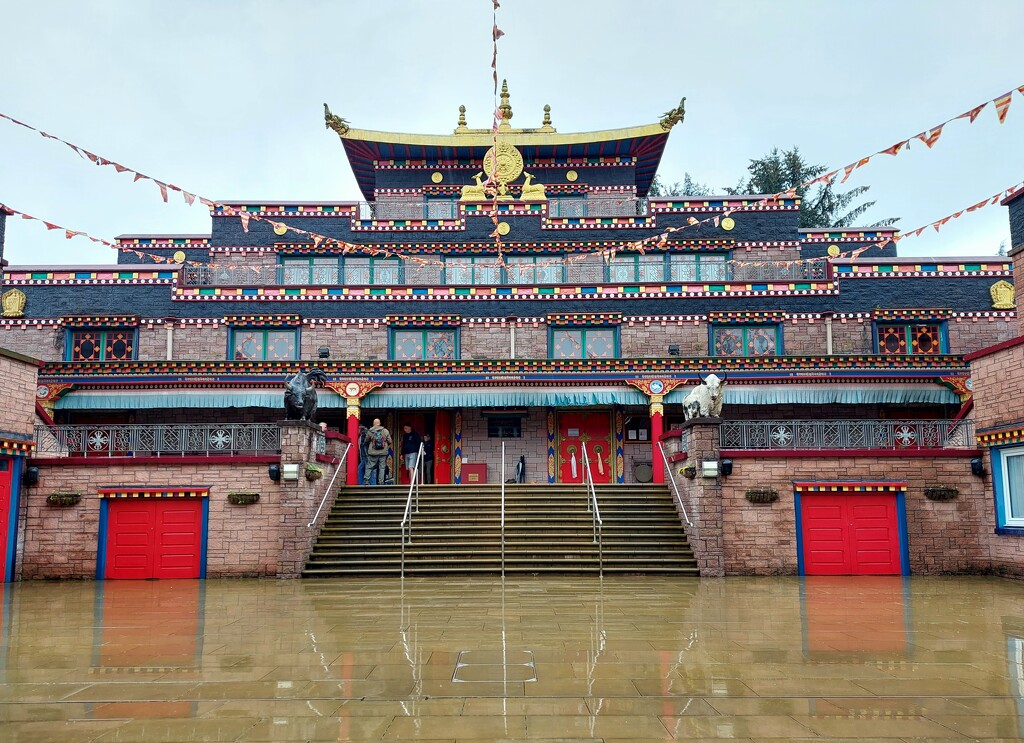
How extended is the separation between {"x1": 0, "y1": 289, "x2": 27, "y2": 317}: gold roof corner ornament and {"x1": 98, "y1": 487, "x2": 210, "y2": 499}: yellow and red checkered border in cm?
1280

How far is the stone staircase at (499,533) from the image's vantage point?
50.3ft

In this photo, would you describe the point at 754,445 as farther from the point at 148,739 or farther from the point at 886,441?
the point at 148,739

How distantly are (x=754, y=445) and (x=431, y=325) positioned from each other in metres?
12.4

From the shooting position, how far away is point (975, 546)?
15.5 metres

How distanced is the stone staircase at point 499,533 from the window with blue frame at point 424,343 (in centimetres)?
732

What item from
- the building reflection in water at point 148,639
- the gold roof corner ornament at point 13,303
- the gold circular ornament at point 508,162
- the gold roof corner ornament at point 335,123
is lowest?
the building reflection in water at point 148,639

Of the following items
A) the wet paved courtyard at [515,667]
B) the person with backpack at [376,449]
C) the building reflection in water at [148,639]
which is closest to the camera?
the wet paved courtyard at [515,667]

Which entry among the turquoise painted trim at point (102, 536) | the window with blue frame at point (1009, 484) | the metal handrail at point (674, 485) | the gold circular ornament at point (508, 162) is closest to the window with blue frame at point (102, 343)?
the turquoise painted trim at point (102, 536)

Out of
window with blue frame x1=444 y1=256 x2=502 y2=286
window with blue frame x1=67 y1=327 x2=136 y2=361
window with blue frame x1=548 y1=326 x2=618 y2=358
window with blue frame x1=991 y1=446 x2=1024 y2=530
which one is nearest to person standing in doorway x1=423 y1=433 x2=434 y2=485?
window with blue frame x1=548 y1=326 x2=618 y2=358

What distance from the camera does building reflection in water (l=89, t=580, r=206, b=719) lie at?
5.77m

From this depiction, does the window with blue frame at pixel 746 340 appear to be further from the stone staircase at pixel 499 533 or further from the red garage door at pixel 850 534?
the red garage door at pixel 850 534

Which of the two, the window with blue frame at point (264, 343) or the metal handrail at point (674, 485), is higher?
the window with blue frame at point (264, 343)

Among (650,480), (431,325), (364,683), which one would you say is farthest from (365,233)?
(364,683)

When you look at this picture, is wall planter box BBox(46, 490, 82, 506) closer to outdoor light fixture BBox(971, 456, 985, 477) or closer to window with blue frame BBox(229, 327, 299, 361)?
window with blue frame BBox(229, 327, 299, 361)
